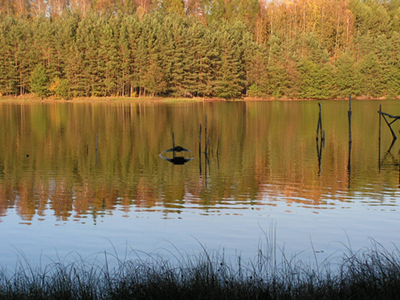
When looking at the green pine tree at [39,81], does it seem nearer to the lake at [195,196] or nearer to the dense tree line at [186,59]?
the dense tree line at [186,59]

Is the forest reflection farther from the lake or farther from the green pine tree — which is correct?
the green pine tree

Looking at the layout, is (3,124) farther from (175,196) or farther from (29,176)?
(175,196)

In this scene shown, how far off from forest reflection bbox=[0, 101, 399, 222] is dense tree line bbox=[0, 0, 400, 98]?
1822 inches

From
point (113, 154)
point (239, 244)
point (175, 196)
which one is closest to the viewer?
point (239, 244)

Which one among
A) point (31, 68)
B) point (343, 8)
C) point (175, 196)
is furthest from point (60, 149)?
point (343, 8)

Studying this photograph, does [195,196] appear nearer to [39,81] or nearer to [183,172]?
[183,172]

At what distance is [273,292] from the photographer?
21.8 feet

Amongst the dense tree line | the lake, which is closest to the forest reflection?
the lake

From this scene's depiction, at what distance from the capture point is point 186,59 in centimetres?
8350

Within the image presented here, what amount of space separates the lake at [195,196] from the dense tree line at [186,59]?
50.6m

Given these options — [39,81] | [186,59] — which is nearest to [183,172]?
[186,59]

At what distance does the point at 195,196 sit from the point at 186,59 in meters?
68.5

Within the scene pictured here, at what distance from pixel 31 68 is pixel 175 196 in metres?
75.3

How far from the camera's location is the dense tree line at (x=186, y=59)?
83500 millimetres
